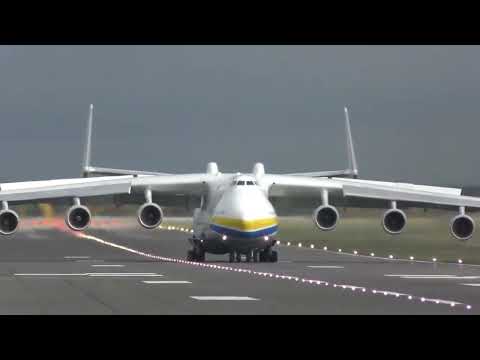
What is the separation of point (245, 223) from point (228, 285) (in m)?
11.9

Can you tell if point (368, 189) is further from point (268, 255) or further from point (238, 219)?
point (238, 219)

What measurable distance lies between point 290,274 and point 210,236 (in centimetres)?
827

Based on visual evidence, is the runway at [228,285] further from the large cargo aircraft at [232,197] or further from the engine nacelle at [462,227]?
the engine nacelle at [462,227]

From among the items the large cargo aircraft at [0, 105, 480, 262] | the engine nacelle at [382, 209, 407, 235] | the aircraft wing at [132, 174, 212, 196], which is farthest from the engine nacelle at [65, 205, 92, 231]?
the engine nacelle at [382, 209, 407, 235]

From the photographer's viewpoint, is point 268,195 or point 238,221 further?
point 268,195

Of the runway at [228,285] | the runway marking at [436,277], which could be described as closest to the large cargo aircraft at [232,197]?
the runway at [228,285]

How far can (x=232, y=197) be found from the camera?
1726 inches

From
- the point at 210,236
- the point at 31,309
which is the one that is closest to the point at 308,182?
the point at 210,236

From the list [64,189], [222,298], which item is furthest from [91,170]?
[222,298]

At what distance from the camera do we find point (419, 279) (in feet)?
112

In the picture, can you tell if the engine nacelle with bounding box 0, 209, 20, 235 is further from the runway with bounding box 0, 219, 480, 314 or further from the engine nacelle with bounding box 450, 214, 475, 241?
the engine nacelle with bounding box 450, 214, 475, 241
